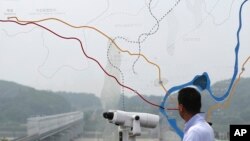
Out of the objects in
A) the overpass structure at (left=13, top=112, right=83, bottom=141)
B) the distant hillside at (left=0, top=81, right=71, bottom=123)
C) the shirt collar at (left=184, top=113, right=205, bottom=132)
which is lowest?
the overpass structure at (left=13, top=112, right=83, bottom=141)

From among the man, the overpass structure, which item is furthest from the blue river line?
the man

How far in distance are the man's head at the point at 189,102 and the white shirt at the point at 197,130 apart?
0.02 metres

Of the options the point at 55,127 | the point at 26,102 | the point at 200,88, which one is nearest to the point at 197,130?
the point at 200,88

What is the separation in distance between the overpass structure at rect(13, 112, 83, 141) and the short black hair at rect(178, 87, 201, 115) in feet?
3.73

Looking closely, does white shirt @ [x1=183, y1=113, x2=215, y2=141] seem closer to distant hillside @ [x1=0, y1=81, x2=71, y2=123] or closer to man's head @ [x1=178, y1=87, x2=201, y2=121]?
man's head @ [x1=178, y1=87, x2=201, y2=121]

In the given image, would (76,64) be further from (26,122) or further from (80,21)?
(26,122)


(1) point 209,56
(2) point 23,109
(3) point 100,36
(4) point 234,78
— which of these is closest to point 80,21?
(3) point 100,36

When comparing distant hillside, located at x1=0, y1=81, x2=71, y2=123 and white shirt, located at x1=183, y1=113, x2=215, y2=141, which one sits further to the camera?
distant hillside, located at x1=0, y1=81, x2=71, y2=123

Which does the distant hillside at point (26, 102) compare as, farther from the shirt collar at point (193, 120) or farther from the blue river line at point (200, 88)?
the shirt collar at point (193, 120)

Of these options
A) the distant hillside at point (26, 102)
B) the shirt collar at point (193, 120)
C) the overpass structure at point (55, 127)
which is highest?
the distant hillside at point (26, 102)

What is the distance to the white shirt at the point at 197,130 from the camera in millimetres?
1774

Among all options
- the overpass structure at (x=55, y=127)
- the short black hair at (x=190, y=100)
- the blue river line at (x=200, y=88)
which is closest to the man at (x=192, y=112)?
the short black hair at (x=190, y=100)

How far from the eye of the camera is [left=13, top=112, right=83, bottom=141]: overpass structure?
9.27 ft

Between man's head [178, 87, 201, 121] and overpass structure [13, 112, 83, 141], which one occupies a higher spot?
man's head [178, 87, 201, 121]
